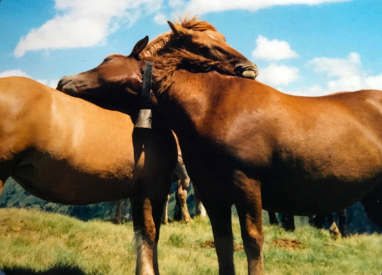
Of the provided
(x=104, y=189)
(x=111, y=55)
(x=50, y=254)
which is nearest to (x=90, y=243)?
(x=50, y=254)

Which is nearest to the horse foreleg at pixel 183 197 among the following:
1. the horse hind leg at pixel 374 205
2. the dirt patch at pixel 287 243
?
the dirt patch at pixel 287 243

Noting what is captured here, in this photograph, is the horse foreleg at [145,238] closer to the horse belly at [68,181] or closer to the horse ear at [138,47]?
the horse belly at [68,181]

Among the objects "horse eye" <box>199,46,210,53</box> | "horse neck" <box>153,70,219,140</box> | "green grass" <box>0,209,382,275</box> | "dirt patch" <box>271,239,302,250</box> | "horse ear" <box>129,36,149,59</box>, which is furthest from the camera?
"dirt patch" <box>271,239,302,250</box>

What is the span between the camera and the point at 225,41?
4074mm

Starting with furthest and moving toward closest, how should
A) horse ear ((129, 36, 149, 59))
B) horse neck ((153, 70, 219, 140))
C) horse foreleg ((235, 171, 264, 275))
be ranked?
horse ear ((129, 36, 149, 59)), horse neck ((153, 70, 219, 140)), horse foreleg ((235, 171, 264, 275))

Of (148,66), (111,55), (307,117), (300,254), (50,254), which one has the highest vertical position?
(111,55)

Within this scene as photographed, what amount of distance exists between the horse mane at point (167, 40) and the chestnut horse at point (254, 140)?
13.0 inches

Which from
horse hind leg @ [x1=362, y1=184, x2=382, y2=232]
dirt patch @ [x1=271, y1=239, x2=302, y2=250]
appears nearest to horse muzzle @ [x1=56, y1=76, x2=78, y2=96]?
horse hind leg @ [x1=362, y1=184, x2=382, y2=232]

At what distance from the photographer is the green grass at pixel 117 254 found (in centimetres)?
A: 350

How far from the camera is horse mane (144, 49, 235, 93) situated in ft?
10.3

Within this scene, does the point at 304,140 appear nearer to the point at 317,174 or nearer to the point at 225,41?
the point at 317,174

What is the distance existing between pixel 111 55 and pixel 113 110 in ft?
1.74

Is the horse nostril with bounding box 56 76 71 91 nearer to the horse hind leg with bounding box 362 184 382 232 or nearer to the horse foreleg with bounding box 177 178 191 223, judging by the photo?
the horse hind leg with bounding box 362 184 382 232

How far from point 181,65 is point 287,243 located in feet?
11.6
